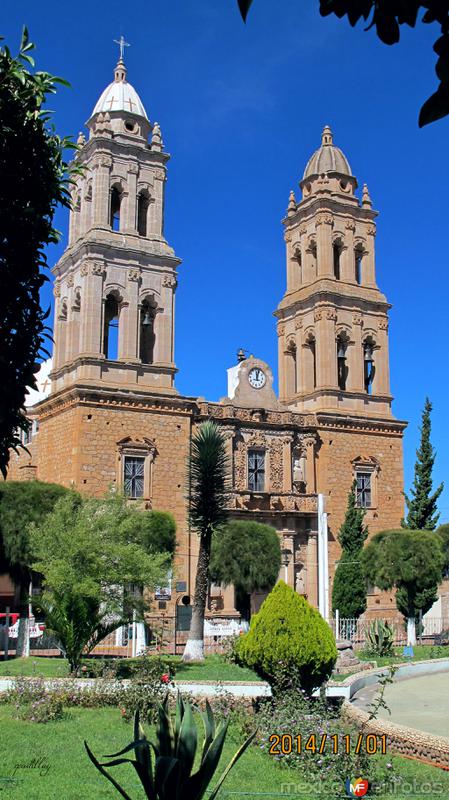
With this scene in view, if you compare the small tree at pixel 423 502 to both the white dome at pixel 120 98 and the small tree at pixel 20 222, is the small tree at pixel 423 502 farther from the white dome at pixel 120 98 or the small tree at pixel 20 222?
the small tree at pixel 20 222

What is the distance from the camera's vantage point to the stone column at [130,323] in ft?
108

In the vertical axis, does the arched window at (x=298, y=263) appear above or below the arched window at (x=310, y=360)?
above

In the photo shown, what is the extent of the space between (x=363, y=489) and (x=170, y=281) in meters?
12.2

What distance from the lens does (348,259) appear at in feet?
129

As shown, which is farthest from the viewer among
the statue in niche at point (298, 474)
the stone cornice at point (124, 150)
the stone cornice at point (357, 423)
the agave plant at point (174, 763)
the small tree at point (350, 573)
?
the stone cornice at point (357, 423)

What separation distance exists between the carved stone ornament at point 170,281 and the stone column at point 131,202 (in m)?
2.26

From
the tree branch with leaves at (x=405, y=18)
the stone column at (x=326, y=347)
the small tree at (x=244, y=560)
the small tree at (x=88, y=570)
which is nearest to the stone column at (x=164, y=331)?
the stone column at (x=326, y=347)

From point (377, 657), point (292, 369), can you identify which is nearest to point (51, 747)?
point (377, 657)

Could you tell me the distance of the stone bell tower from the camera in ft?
107

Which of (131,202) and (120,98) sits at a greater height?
(120,98)

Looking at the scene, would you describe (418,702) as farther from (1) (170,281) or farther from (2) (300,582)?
(1) (170,281)

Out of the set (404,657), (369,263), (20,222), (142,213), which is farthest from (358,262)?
(20,222)

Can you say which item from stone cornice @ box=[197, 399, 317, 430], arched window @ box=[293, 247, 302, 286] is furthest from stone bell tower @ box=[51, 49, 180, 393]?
arched window @ box=[293, 247, 302, 286]

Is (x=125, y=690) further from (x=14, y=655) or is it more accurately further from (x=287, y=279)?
(x=287, y=279)
